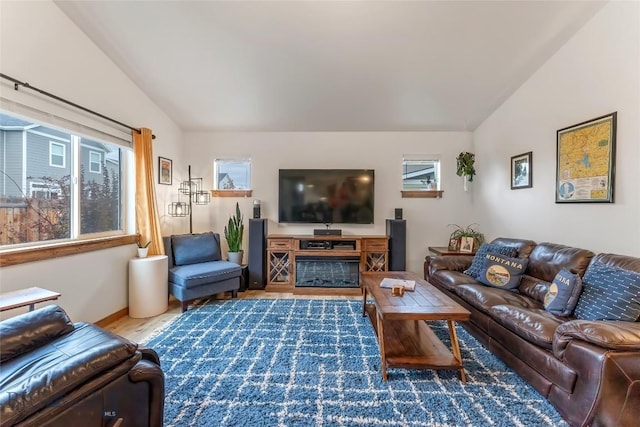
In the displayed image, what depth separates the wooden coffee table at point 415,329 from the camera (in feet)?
6.15

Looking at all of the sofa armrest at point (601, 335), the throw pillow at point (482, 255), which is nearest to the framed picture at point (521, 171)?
the throw pillow at point (482, 255)

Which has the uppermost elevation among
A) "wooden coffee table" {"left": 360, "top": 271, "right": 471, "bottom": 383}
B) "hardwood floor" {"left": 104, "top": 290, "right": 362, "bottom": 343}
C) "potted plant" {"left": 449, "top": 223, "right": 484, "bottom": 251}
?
"potted plant" {"left": 449, "top": 223, "right": 484, "bottom": 251}

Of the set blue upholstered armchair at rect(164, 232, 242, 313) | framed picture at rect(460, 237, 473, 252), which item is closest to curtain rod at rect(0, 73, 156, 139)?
blue upholstered armchair at rect(164, 232, 242, 313)

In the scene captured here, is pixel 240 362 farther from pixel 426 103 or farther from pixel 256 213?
pixel 426 103

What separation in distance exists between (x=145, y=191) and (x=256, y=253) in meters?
1.62

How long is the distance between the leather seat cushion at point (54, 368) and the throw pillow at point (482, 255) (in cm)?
316

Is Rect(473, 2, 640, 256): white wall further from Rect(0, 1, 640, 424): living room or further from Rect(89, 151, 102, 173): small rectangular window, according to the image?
Rect(89, 151, 102, 173): small rectangular window

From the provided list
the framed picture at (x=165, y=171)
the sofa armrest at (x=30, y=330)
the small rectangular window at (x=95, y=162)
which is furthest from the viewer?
the framed picture at (x=165, y=171)

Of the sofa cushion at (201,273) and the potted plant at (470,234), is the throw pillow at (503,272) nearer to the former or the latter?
the potted plant at (470,234)

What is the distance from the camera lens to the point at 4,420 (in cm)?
88

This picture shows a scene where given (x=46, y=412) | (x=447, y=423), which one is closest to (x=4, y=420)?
(x=46, y=412)

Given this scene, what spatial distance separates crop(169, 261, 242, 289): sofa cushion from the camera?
3.15m

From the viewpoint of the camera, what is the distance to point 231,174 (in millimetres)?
4559

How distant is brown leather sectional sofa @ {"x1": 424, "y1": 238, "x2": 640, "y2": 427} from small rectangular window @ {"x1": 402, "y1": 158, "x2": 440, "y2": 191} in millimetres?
1894
